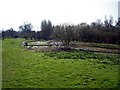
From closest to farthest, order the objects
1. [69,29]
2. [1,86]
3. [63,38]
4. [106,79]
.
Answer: [1,86]
[106,79]
[63,38]
[69,29]

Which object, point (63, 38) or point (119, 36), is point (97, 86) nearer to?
point (63, 38)

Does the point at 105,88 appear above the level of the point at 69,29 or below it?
below

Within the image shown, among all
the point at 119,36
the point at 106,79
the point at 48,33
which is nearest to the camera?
the point at 106,79

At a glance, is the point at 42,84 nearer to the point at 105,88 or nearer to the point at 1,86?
the point at 1,86

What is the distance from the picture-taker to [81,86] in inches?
491

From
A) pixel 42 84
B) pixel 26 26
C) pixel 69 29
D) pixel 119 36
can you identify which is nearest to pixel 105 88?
pixel 42 84

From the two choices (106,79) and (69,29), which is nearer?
(106,79)

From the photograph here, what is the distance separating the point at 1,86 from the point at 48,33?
8773 cm

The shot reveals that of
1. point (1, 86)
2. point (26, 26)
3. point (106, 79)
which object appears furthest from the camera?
point (26, 26)

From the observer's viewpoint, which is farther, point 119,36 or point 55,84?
point 119,36

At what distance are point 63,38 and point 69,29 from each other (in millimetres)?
4808

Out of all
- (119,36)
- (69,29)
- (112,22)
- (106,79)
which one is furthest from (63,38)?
(112,22)

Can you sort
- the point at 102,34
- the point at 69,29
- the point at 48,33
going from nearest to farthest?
the point at 69,29, the point at 102,34, the point at 48,33

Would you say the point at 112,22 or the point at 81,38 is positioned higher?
the point at 112,22
